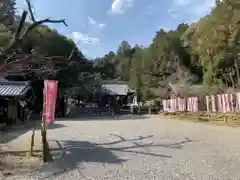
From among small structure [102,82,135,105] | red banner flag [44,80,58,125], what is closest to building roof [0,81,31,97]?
red banner flag [44,80,58,125]

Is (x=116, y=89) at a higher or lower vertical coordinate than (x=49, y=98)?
higher

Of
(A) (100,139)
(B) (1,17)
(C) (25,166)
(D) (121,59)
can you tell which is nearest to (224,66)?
(A) (100,139)

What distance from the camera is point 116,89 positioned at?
45.1 meters

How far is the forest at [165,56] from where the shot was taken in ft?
42.3

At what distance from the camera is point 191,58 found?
36.2 m

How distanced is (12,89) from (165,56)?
22.2 m

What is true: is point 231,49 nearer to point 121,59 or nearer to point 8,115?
point 8,115

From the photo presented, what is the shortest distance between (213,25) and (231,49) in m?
2.17

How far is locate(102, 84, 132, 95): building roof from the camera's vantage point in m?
43.1

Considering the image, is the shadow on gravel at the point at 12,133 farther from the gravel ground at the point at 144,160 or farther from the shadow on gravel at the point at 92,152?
the shadow on gravel at the point at 92,152

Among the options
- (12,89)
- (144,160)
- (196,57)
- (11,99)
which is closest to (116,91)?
(196,57)

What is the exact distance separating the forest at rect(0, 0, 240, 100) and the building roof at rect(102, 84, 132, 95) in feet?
10.3

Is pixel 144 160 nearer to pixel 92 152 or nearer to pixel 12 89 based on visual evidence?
pixel 92 152

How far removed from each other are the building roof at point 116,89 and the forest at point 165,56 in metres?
3.14
